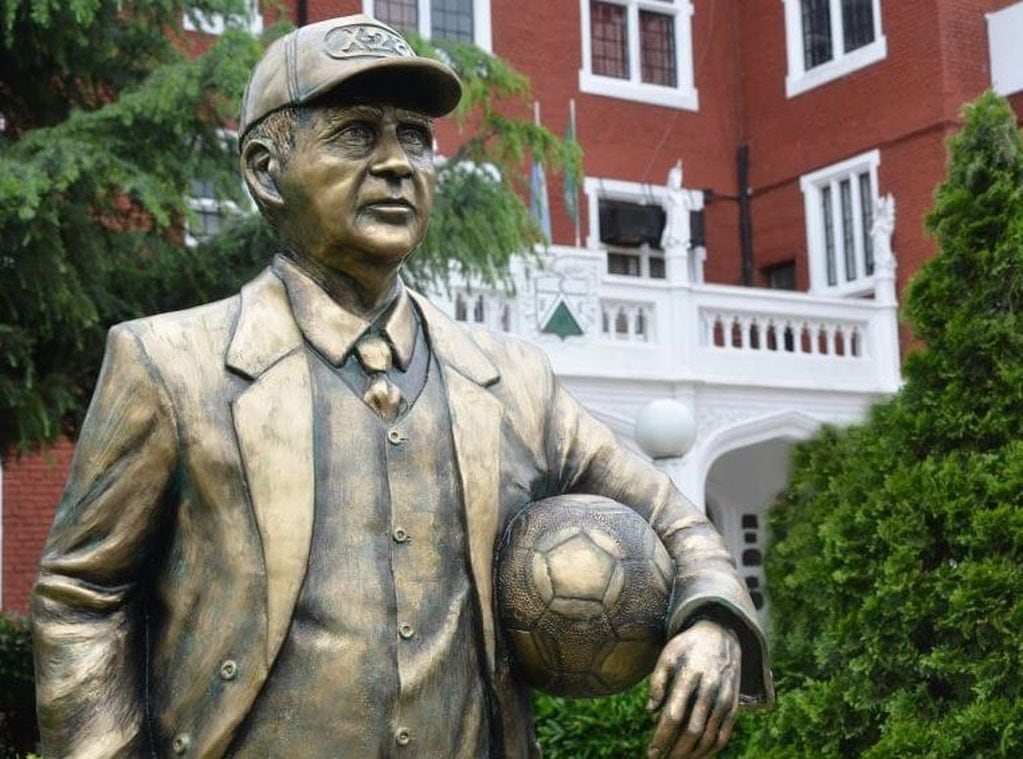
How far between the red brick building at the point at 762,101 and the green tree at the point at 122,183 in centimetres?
962

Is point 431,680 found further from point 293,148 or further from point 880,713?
point 880,713

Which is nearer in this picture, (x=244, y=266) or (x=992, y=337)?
(x=992, y=337)

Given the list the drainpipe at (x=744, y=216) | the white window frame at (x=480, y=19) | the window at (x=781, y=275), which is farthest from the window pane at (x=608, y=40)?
the window at (x=781, y=275)

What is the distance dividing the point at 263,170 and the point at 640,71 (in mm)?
21744

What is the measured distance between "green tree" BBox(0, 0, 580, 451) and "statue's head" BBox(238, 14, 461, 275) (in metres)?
6.09

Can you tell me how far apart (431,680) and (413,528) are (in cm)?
23

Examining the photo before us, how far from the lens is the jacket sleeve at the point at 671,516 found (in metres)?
2.68

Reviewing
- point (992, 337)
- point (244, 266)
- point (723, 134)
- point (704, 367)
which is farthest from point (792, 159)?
point (992, 337)

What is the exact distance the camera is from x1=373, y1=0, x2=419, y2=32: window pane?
21.5 metres

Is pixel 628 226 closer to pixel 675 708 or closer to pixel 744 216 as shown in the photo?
pixel 744 216

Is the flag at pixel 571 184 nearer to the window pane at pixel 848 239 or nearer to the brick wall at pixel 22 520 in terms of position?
the window pane at pixel 848 239

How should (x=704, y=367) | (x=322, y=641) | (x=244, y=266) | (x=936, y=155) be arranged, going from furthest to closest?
(x=936, y=155)
(x=704, y=367)
(x=244, y=266)
(x=322, y=641)

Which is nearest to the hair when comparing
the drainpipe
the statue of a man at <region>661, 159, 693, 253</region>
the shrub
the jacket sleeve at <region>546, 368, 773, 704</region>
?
the jacket sleeve at <region>546, 368, 773, 704</region>

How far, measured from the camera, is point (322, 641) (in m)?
2.61
